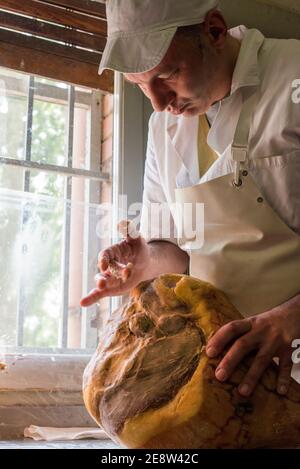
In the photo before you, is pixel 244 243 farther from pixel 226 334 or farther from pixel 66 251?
pixel 66 251

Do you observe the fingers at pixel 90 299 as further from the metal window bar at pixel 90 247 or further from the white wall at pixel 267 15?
the white wall at pixel 267 15

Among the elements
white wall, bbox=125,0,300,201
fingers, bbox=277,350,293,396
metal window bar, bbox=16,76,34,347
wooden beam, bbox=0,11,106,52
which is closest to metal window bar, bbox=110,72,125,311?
white wall, bbox=125,0,300,201

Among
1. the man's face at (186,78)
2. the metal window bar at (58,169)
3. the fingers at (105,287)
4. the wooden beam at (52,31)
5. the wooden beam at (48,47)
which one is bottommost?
the fingers at (105,287)

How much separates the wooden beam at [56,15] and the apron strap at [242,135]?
0.99 m

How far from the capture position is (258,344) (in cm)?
95

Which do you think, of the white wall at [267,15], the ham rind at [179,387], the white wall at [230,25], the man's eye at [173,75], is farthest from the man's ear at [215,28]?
the white wall at [267,15]

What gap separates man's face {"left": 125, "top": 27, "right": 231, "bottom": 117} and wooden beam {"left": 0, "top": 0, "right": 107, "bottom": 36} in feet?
2.93

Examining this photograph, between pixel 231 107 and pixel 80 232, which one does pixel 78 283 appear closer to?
pixel 80 232

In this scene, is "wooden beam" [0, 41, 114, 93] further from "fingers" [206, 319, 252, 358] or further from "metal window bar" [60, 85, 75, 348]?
"fingers" [206, 319, 252, 358]

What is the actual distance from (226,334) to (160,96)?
58 cm

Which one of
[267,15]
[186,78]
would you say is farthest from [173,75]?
[267,15]

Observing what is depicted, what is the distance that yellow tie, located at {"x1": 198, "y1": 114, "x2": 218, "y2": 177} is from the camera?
56.2 inches

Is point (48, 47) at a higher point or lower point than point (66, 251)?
higher

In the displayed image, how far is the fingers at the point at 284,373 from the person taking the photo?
961 mm
